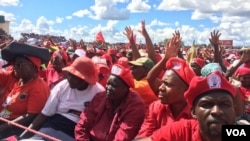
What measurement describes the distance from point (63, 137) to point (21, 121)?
1.87 ft

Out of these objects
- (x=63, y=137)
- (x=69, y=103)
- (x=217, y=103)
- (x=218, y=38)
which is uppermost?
(x=218, y=38)

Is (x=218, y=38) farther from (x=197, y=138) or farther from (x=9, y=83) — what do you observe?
(x=197, y=138)

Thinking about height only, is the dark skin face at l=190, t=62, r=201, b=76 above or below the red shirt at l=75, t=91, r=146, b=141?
above

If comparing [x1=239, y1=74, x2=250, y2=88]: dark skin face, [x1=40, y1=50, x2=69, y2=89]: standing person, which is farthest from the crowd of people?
[x1=40, y1=50, x2=69, y2=89]: standing person

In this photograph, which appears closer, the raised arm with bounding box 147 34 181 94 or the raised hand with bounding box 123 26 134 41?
the raised arm with bounding box 147 34 181 94

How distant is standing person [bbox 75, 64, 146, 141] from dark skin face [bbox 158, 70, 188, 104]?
1.64ft

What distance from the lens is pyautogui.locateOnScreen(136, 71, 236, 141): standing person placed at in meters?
2.60

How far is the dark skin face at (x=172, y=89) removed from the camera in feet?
12.1

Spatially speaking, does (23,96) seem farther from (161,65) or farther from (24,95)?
(161,65)

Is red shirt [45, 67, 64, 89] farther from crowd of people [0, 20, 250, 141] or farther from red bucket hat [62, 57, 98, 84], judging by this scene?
red bucket hat [62, 57, 98, 84]

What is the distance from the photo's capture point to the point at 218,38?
739 cm

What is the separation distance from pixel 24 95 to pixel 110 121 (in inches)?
48.8

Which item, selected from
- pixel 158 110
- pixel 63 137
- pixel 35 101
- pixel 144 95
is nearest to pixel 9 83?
pixel 35 101

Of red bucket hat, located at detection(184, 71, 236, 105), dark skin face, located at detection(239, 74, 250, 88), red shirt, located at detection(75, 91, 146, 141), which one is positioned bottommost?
red shirt, located at detection(75, 91, 146, 141)
